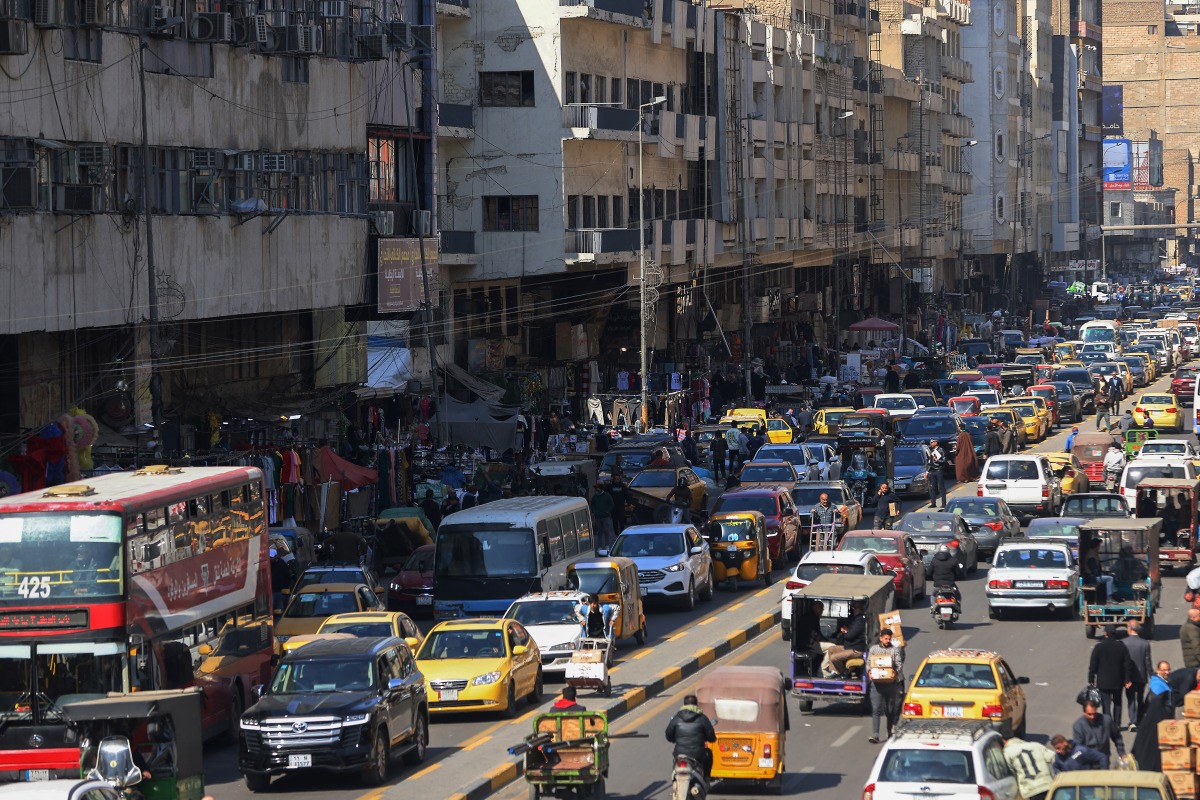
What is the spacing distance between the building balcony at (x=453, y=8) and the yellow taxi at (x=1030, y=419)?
20331 mm

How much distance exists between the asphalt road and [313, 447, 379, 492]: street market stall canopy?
8.11 m

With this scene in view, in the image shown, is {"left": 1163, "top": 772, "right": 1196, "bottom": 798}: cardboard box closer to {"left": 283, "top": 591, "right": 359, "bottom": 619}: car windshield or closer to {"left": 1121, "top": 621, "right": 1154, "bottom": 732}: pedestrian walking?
{"left": 1121, "top": 621, "right": 1154, "bottom": 732}: pedestrian walking

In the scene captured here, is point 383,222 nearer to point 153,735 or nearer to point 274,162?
point 274,162

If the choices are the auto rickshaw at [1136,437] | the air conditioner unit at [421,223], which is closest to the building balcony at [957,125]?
the auto rickshaw at [1136,437]

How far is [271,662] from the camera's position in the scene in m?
25.3

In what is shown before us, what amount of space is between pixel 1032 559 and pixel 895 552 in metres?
2.17

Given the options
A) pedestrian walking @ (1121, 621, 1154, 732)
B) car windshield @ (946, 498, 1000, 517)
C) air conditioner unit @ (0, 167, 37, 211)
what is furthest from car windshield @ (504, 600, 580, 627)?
car windshield @ (946, 498, 1000, 517)

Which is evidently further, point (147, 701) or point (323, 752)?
point (323, 752)

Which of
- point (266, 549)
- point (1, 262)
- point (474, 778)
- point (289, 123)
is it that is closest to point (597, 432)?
point (289, 123)

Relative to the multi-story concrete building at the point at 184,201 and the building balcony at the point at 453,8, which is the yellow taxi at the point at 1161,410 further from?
the multi-story concrete building at the point at 184,201

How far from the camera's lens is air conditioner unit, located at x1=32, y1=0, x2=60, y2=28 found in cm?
3444

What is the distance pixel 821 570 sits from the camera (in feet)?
97.0

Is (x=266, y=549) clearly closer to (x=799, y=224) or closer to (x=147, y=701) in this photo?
(x=147, y=701)

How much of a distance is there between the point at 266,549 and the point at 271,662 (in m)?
1.47
